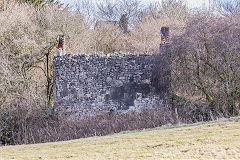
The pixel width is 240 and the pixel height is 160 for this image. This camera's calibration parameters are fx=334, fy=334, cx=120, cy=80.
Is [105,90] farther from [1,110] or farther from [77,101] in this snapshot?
[1,110]

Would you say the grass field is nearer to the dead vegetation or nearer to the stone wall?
the dead vegetation

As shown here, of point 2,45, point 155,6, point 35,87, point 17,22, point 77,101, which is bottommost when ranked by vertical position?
point 77,101

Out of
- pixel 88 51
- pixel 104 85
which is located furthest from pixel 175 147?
pixel 88 51

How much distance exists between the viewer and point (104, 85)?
15828 mm

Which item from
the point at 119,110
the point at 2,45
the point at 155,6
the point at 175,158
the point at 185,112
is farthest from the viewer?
the point at 155,6

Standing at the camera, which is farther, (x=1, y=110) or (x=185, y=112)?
(x=1, y=110)

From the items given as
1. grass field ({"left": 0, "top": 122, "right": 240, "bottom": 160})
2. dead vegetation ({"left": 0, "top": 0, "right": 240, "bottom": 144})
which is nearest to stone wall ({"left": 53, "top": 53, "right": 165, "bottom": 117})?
dead vegetation ({"left": 0, "top": 0, "right": 240, "bottom": 144})

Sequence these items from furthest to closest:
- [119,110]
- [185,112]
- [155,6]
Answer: [155,6] → [119,110] → [185,112]

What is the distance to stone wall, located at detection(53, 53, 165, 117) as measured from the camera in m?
15.7

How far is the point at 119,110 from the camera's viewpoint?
15562 mm

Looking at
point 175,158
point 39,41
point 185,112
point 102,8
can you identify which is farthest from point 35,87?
point 102,8

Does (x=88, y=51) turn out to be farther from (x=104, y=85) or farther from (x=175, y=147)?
(x=175, y=147)

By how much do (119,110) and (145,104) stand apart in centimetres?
125

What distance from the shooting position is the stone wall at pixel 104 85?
51.4 feet
